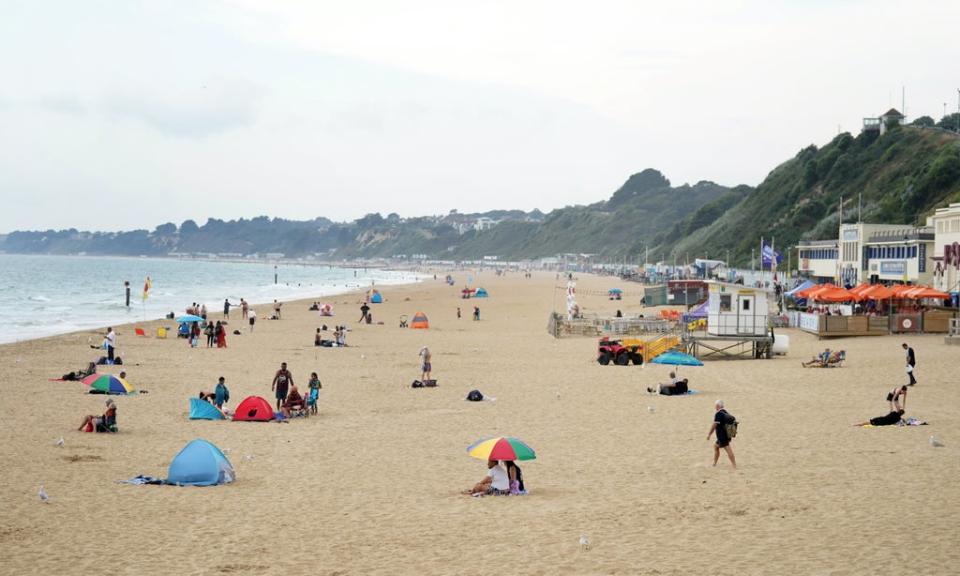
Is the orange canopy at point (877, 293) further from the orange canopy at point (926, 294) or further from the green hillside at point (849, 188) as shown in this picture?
the green hillside at point (849, 188)

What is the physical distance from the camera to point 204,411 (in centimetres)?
1909

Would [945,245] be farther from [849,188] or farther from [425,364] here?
[849,188]

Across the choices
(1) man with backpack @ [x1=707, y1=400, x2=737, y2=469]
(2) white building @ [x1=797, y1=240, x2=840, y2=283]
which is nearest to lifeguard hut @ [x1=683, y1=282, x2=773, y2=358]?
(1) man with backpack @ [x1=707, y1=400, x2=737, y2=469]

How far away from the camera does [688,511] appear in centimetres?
1188

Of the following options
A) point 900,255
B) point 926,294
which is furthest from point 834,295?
point 900,255

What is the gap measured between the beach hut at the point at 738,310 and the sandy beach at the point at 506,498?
8.81ft

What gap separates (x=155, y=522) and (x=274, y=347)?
23628mm

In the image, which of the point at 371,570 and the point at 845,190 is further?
the point at 845,190

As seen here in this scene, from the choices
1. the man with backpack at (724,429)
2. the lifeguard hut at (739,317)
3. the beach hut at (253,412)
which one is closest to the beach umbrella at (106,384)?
the beach hut at (253,412)

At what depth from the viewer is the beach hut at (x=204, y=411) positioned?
19.0 m

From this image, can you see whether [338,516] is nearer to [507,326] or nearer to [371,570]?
[371,570]

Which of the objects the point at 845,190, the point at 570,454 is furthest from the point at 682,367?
the point at 845,190

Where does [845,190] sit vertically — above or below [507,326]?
above

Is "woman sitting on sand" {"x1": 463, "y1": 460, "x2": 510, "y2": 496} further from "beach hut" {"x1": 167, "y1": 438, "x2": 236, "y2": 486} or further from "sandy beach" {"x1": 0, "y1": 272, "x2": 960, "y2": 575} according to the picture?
"beach hut" {"x1": 167, "y1": 438, "x2": 236, "y2": 486}
